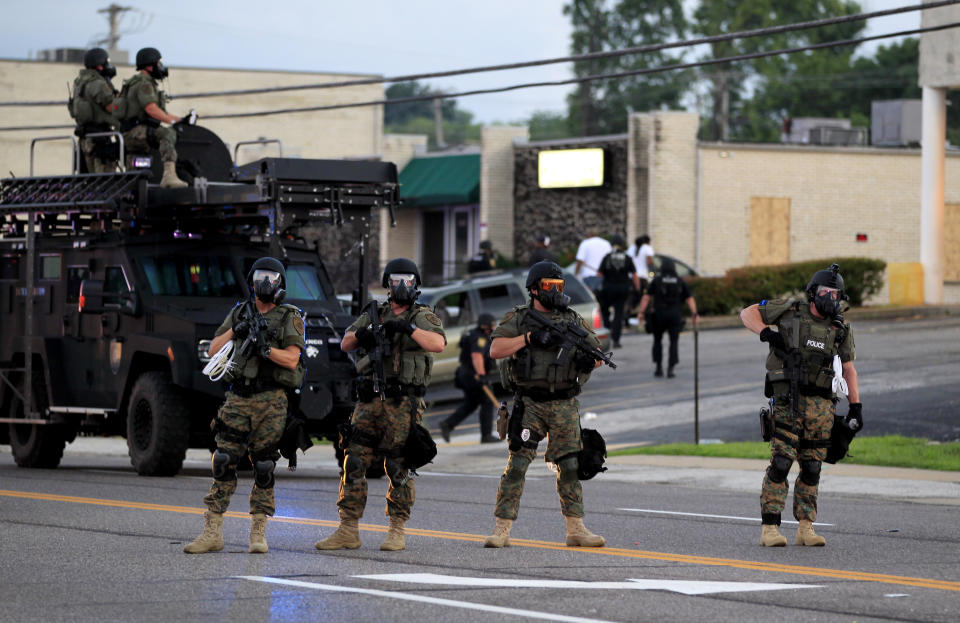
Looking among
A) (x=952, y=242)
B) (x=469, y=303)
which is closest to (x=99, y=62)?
(x=469, y=303)

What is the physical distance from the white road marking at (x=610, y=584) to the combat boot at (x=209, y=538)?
4.58 ft

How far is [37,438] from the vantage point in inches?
715

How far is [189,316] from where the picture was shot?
52.2ft

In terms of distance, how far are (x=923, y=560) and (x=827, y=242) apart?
32283mm

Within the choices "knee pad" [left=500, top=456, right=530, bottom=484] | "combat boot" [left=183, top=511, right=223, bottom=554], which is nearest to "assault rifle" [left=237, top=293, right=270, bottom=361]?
"combat boot" [left=183, top=511, right=223, bottom=554]

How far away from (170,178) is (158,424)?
3.00 metres

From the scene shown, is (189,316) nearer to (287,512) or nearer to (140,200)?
(140,200)

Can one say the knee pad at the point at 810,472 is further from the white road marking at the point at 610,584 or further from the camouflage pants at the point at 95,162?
the camouflage pants at the point at 95,162

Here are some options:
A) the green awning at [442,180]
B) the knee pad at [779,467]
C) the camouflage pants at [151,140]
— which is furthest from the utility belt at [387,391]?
the green awning at [442,180]

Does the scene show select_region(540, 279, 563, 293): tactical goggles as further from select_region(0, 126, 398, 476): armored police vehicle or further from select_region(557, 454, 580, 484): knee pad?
select_region(0, 126, 398, 476): armored police vehicle

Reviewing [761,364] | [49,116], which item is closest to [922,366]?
[761,364]

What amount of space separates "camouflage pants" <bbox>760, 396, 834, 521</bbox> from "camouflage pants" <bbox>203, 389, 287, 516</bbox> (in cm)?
337

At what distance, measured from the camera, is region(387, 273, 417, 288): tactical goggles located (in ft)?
33.9

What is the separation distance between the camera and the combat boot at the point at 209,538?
10078 millimetres
